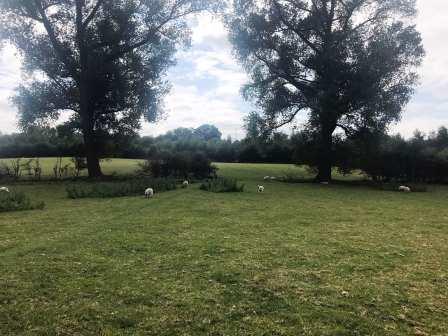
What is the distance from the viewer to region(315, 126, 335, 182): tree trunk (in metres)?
25.4

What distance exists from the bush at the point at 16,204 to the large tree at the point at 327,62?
16311 millimetres

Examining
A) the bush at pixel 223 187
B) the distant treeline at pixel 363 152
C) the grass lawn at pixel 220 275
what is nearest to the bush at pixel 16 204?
the grass lawn at pixel 220 275

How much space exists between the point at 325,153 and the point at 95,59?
1532 centimetres

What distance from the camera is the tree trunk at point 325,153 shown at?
25391 millimetres

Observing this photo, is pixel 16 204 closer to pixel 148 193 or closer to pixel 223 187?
pixel 148 193

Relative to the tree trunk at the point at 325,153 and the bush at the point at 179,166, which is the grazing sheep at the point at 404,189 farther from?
the bush at the point at 179,166

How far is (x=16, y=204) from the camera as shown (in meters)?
12.5

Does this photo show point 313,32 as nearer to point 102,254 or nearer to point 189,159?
point 189,159

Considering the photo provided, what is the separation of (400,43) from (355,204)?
525 inches

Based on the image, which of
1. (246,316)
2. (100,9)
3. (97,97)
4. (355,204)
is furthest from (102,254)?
(100,9)

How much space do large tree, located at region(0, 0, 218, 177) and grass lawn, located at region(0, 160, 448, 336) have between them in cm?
1468

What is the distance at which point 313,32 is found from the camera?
25.3 metres

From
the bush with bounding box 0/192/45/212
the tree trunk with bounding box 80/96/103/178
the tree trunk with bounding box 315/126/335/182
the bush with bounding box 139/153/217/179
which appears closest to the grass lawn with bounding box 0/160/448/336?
the bush with bounding box 0/192/45/212

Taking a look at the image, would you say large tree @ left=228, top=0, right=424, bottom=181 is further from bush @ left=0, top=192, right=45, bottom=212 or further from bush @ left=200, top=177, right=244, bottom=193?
bush @ left=0, top=192, right=45, bottom=212
